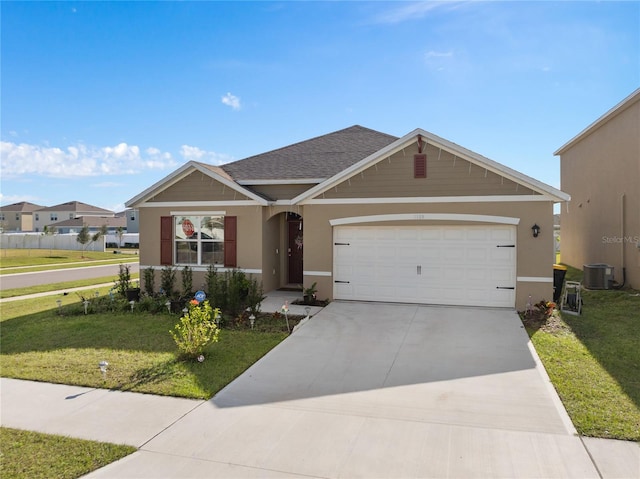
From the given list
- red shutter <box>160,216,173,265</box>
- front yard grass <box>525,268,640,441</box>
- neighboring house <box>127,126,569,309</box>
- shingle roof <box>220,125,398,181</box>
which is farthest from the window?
front yard grass <box>525,268,640,441</box>

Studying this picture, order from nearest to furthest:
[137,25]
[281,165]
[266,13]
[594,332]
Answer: [594,332] → [266,13] → [137,25] → [281,165]

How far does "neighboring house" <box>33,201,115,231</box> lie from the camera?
72.6m

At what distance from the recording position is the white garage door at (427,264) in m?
10.7

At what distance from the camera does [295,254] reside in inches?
574

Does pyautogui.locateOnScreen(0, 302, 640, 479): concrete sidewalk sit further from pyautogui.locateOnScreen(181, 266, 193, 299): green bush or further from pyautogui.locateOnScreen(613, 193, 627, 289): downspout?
pyautogui.locateOnScreen(613, 193, 627, 289): downspout

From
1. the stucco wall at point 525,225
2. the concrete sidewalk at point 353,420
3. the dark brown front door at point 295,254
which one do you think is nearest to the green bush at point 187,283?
the dark brown front door at point 295,254

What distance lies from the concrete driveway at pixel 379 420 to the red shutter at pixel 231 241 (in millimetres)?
5370

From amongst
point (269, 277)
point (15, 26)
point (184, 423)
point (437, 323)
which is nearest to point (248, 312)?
point (269, 277)

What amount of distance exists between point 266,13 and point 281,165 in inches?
196

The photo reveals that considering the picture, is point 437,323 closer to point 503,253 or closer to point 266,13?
point 503,253

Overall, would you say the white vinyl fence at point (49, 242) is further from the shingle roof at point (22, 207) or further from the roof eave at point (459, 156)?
the shingle roof at point (22, 207)

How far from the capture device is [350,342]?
319 inches

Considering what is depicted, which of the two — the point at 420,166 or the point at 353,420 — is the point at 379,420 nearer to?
the point at 353,420

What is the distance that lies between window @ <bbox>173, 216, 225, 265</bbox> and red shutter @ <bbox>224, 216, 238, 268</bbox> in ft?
0.68
